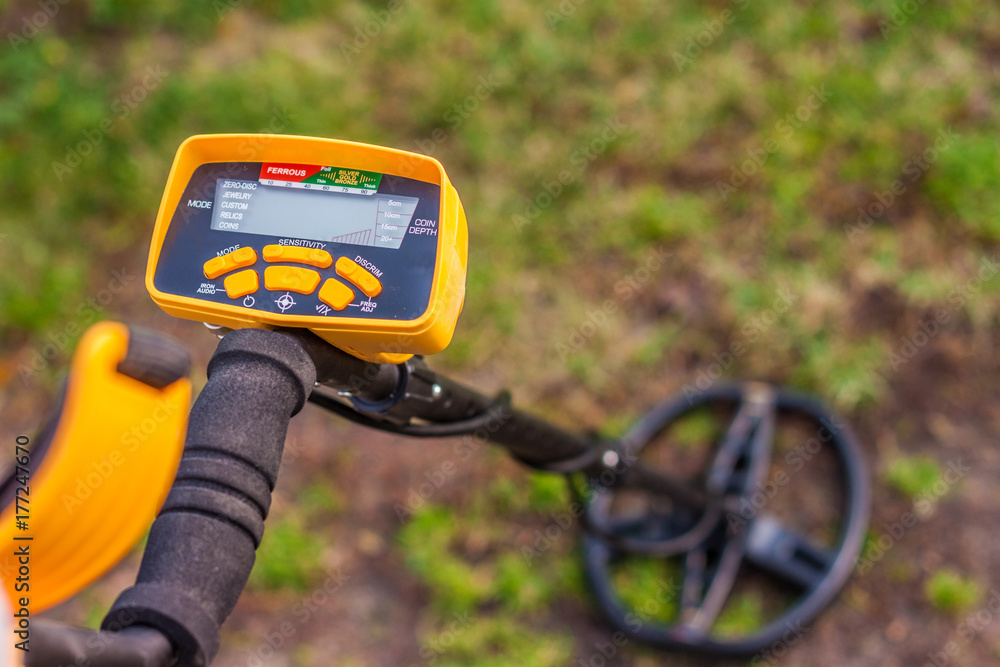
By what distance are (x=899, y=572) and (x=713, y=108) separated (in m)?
1.63

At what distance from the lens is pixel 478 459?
237 centimetres

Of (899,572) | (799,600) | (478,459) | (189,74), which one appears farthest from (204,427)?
(189,74)

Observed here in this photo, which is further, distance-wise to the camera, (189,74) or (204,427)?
(189,74)

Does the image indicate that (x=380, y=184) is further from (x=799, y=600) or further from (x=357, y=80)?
(x=357, y=80)
